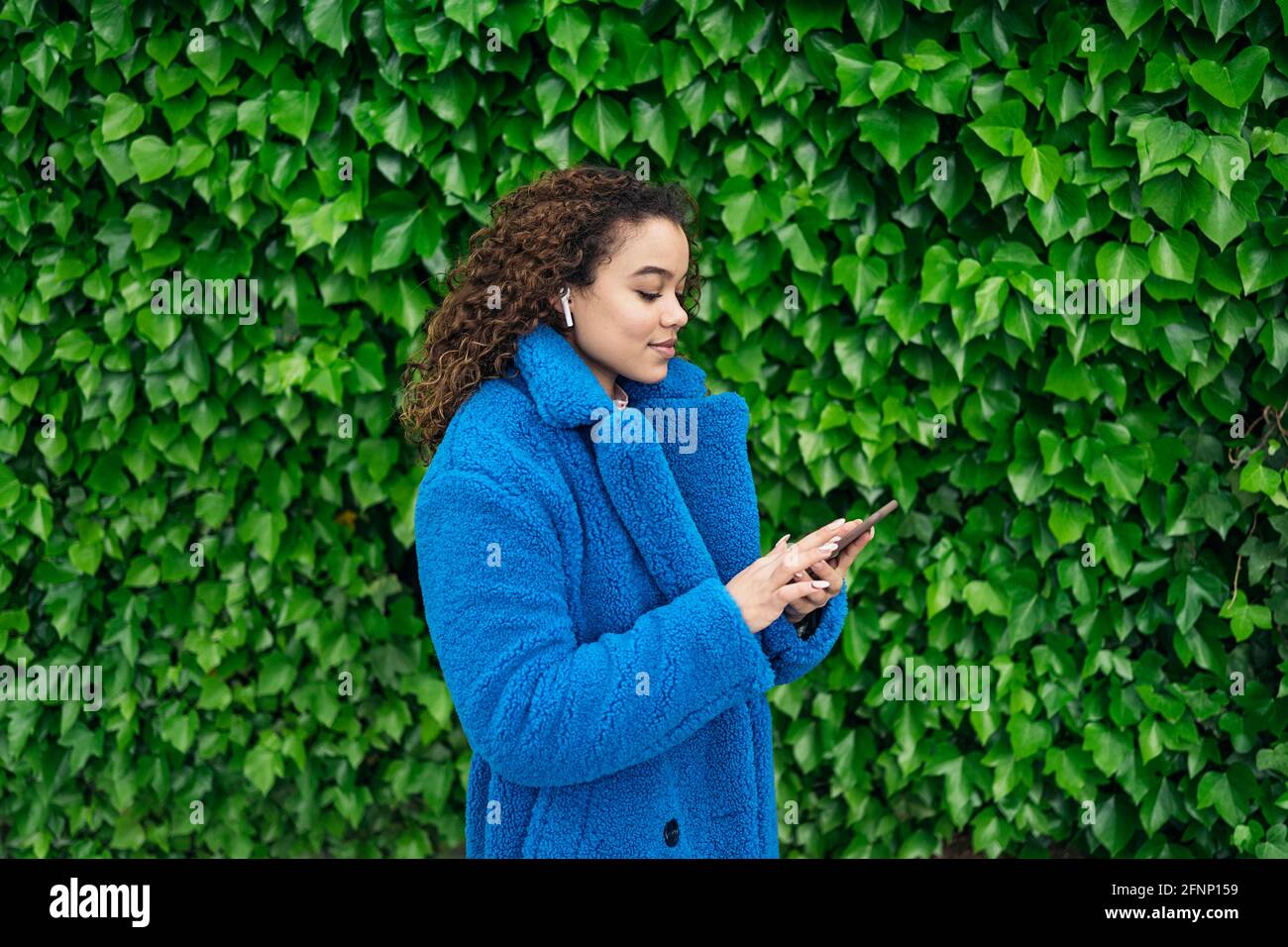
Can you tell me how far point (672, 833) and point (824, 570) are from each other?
419 millimetres

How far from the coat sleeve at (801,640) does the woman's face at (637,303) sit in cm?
42

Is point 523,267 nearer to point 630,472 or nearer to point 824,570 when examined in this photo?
point 630,472

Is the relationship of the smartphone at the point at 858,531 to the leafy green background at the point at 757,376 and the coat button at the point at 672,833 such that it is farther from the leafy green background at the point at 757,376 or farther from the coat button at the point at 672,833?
the leafy green background at the point at 757,376

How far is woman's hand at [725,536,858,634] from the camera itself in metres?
1.53

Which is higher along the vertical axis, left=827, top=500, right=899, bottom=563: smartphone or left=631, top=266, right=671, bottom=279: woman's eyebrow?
left=631, top=266, right=671, bottom=279: woman's eyebrow

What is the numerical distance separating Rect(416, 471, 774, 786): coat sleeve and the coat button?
0.19 meters

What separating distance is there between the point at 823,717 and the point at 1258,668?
1.06 meters

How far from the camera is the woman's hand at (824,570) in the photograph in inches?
62.9

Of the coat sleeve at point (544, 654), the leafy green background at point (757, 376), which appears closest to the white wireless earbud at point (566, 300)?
the coat sleeve at point (544, 654)

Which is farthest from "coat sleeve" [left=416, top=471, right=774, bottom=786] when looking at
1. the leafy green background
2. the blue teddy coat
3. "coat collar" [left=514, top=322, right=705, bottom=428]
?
the leafy green background

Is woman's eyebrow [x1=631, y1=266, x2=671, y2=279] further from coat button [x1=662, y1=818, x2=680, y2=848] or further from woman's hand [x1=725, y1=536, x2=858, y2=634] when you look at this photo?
coat button [x1=662, y1=818, x2=680, y2=848]

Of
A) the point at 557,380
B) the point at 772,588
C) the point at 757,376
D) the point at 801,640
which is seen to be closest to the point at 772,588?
the point at 772,588

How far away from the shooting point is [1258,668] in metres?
2.93

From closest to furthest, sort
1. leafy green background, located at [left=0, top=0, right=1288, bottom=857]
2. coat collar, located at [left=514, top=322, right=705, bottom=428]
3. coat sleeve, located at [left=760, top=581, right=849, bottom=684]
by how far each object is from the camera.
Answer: coat collar, located at [left=514, top=322, right=705, bottom=428], coat sleeve, located at [left=760, top=581, right=849, bottom=684], leafy green background, located at [left=0, top=0, right=1288, bottom=857]
